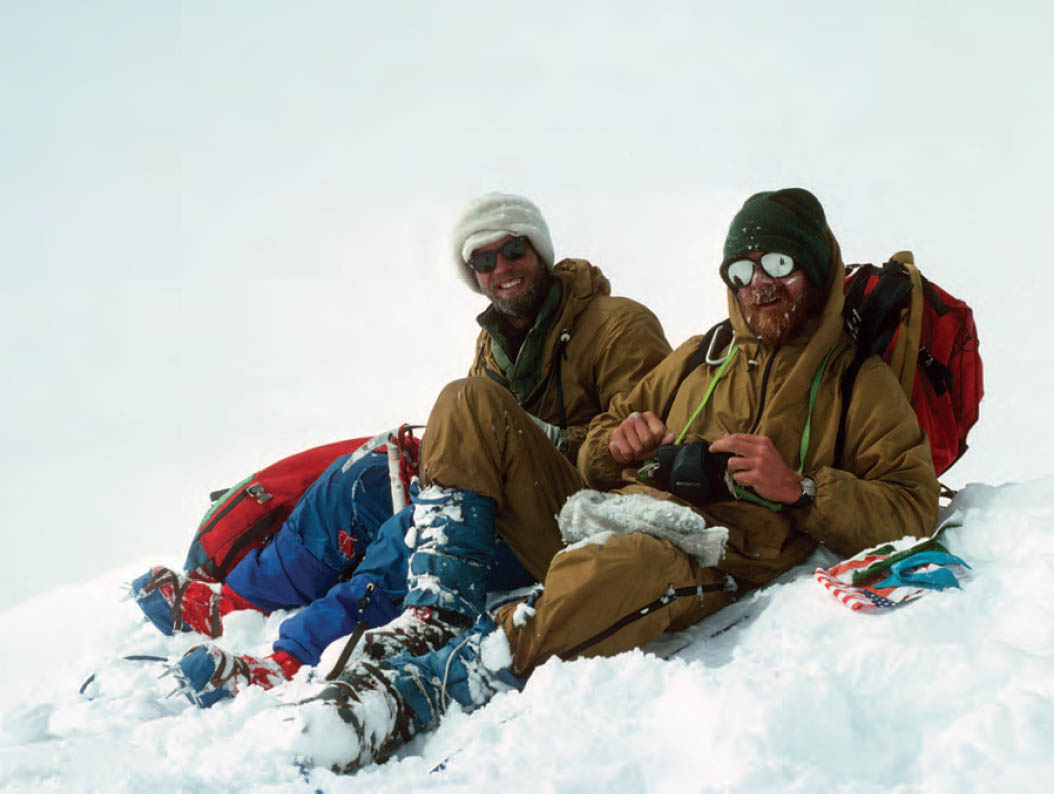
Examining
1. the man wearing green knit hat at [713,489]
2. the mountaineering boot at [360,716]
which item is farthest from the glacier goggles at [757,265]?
the mountaineering boot at [360,716]

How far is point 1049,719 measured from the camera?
1822 millimetres

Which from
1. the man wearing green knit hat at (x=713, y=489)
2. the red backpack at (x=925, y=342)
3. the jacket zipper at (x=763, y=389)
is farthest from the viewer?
the red backpack at (x=925, y=342)

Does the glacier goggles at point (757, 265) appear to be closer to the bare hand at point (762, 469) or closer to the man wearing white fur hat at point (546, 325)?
the bare hand at point (762, 469)

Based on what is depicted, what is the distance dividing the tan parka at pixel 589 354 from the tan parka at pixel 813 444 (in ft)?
2.20

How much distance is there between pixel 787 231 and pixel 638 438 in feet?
3.14

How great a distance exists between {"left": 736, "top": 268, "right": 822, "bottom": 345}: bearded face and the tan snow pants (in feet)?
3.01

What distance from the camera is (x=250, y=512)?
180 inches

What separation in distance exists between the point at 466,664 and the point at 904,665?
117 cm

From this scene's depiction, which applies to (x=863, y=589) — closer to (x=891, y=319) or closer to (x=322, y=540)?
(x=891, y=319)

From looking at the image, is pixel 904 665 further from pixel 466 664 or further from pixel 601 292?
pixel 601 292

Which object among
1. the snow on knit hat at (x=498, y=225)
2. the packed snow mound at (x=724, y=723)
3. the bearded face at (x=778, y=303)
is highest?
the snow on knit hat at (x=498, y=225)

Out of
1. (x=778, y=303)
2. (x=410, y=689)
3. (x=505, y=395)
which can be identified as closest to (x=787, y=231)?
(x=778, y=303)

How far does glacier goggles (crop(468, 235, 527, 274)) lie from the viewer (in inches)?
182

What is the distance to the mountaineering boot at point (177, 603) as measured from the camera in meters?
4.17
